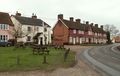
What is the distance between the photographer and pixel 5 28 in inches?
2810

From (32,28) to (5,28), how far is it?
1335cm

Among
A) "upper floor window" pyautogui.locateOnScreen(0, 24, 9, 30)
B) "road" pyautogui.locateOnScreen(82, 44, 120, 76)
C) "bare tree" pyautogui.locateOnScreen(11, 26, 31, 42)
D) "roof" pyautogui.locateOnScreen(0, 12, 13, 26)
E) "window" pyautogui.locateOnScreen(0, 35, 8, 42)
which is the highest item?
"roof" pyautogui.locateOnScreen(0, 12, 13, 26)

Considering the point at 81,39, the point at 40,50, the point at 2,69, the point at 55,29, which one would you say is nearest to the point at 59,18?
the point at 55,29

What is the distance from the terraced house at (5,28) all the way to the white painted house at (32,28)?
13.3ft

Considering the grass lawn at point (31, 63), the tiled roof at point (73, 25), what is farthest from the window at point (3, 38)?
the grass lawn at point (31, 63)

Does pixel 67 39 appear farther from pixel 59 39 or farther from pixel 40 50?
pixel 40 50

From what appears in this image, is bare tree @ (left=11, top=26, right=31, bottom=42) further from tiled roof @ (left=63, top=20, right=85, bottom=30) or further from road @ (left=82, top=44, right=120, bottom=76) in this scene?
road @ (left=82, top=44, right=120, bottom=76)

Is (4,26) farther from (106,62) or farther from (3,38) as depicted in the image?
(106,62)

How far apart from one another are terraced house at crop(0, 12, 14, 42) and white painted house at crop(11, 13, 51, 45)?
404 cm

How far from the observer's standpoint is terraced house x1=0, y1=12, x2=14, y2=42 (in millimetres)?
70438

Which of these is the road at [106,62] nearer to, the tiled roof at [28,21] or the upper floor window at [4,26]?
the upper floor window at [4,26]

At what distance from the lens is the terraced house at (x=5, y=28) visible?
70438 mm

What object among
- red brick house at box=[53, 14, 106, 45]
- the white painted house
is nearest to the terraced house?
the white painted house

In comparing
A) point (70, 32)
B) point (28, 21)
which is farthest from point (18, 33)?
point (70, 32)
